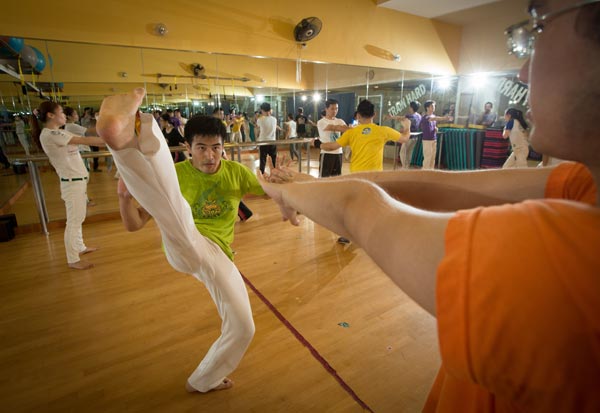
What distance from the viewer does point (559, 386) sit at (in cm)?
33

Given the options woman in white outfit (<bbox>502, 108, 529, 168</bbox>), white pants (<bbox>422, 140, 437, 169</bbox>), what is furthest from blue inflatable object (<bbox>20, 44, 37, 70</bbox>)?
woman in white outfit (<bbox>502, 108, 529, 168</bbox>)

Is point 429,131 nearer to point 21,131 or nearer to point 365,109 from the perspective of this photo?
point 365,109

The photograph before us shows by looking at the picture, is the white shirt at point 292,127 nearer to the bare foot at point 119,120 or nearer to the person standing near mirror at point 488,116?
the person standing near mirror at point 488,116

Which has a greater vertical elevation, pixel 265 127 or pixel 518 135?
pixel 265 127

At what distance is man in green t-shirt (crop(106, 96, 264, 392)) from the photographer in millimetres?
1027

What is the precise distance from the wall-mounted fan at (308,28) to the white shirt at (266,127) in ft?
5.07

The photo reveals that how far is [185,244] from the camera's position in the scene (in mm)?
1381

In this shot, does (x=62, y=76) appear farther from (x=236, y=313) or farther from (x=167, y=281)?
(x=236, y=313)

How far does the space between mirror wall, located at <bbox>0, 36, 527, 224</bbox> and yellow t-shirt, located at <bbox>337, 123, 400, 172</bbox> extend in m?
2.90

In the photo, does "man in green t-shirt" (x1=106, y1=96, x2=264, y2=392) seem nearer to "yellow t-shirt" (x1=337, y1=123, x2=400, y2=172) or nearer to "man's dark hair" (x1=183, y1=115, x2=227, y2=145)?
"man's dark hair" (x1=183, y1=115, x2=227, y2=145)

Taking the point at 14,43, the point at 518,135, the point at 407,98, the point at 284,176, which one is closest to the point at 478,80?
the point at 407,98

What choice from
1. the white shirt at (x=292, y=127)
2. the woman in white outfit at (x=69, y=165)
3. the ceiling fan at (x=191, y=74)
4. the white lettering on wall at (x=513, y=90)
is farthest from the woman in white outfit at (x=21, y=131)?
the white lettering on wall at (x=513, y=90)

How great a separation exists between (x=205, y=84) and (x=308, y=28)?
6.90 feet

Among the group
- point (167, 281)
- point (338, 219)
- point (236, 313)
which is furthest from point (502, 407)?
point (167, 281)
